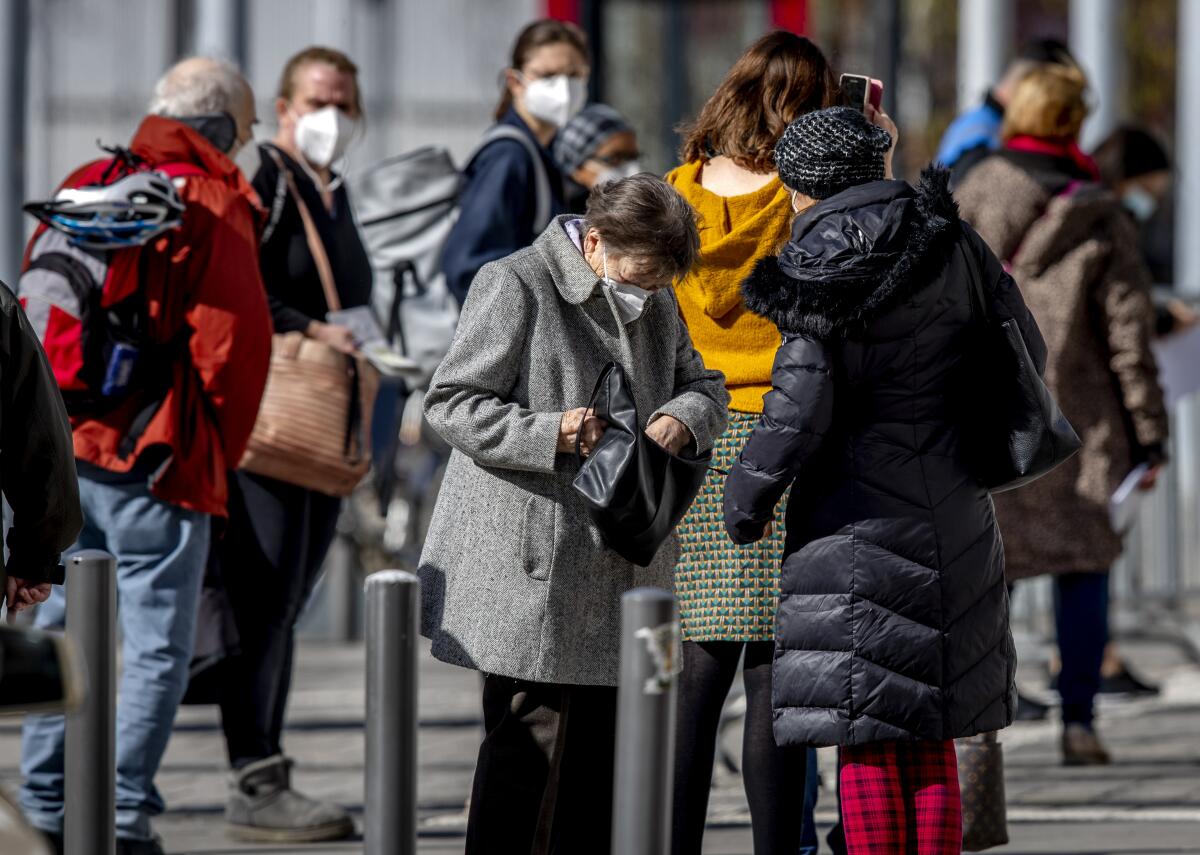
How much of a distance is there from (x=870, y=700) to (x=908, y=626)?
6.0 inches

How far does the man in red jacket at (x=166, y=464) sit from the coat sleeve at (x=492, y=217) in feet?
2.26

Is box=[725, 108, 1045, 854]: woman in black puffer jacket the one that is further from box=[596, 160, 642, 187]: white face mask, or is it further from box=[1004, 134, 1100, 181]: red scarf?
box=[1004, 134, 1100, 181]: red scarf

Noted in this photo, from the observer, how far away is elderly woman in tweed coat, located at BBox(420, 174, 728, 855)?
4148 millimetres

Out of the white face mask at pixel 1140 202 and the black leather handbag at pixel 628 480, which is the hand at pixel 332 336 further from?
the white face mask at pixel 1140 202

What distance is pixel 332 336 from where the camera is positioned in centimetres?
583

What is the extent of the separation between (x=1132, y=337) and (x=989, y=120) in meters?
1.27

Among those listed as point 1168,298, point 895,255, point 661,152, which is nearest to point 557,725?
point 895,255

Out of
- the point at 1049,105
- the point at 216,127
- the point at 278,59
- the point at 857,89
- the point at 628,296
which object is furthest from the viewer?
the point at 278,59

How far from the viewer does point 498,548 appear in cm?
418

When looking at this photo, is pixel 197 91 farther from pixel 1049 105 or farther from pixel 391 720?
pixel 1049 105

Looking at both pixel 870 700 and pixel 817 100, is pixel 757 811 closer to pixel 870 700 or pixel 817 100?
pixel 870 700

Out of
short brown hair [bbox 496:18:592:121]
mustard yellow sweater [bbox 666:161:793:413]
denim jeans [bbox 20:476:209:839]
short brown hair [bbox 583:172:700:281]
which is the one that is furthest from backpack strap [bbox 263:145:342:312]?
short brown hair [bbox 583:172:700:281]

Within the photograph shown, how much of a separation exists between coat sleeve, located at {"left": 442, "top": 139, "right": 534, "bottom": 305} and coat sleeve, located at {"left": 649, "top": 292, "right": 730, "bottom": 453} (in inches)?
53.9

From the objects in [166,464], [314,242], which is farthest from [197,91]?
[166,464]
